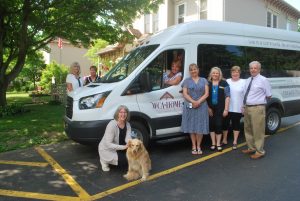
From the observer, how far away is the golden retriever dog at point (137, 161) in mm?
5488

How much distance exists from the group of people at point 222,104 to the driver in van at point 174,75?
0.87 ft

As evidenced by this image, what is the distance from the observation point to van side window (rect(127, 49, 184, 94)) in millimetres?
6645

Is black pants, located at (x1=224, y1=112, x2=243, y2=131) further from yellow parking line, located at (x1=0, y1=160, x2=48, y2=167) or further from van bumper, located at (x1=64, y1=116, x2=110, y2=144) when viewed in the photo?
yellow parking line, located at (x1=0, y1=160, x2=48, y2=167)

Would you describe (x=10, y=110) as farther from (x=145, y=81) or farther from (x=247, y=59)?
(x=247, y=59)

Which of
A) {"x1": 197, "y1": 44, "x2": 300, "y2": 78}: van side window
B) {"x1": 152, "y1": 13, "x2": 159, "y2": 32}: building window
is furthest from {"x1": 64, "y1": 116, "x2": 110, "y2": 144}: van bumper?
{"x1": 152, "y1": 13, "x2": 159, "y2": 32}: building window

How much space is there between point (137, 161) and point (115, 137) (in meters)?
0.66

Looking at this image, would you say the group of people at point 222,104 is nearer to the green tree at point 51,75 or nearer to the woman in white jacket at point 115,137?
the woman in white jacket at point 115,137

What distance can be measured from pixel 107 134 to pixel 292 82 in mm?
5793

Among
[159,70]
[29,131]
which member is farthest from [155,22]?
[159,70]

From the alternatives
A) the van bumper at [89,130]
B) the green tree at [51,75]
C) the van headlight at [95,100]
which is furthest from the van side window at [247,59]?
the green tree at [51,75]

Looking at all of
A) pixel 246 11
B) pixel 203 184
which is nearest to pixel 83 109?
pixel 203 184

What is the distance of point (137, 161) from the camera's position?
5586 mm

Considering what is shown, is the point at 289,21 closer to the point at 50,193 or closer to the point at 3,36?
the point at 3,36

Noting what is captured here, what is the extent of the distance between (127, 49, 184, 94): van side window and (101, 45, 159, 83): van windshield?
0.77 feet
